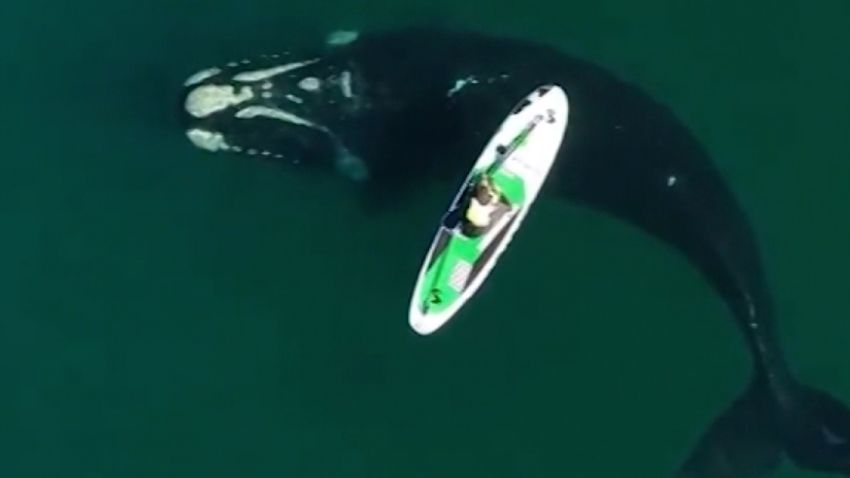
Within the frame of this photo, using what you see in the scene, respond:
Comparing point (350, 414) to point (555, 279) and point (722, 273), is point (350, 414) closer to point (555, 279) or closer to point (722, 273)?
point (555, 279)

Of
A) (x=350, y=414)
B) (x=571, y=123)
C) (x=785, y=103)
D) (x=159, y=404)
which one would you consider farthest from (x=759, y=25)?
(x=159, y=404)

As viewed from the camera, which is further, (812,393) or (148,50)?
(148,50)

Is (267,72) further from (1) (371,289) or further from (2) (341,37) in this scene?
(1) (371,289)

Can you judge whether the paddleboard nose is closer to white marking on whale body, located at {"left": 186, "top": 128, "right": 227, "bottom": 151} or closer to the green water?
the green water

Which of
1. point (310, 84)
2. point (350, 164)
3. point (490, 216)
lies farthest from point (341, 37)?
point (490, 216)

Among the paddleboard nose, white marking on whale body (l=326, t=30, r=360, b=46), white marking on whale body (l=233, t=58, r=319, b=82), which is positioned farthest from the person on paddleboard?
white marking on whale body (l=233, t=58, r=319, b=82)

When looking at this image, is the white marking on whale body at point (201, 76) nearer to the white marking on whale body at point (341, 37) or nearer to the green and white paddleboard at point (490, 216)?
the white marking on whale body at point (341, 37)

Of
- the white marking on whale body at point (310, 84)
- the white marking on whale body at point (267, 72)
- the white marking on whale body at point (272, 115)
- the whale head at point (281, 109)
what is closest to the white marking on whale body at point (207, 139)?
the whale head at point (281, 109)
